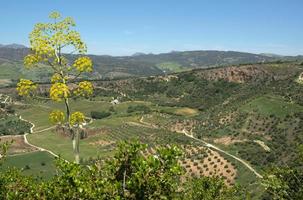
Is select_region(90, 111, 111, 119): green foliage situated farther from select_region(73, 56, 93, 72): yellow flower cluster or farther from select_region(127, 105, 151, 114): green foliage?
select_region(73, 56, 93, 72): yellow flower cluster

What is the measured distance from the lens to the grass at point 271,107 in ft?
361

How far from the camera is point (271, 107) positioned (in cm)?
11512

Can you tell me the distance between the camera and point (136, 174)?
17000 mm

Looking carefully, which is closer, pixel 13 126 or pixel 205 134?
pixel 205 134

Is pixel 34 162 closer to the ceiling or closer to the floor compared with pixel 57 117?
closer to the floor

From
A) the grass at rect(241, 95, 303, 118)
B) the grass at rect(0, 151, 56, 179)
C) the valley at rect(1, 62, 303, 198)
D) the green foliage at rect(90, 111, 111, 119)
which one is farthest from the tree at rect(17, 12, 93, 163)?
the green foliage at rect(90, 111, 111, 119)

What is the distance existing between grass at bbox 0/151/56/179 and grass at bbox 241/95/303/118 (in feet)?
175

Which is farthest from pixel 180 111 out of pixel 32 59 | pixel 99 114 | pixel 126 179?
pixel 126 179

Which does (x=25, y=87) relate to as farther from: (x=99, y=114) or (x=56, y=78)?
(x=99, y=114)

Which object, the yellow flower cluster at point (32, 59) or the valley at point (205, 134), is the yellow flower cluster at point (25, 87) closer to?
the yellow flower cluster at point (32, 59)

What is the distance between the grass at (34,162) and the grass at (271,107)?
53.3 meters

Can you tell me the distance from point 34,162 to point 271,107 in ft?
199

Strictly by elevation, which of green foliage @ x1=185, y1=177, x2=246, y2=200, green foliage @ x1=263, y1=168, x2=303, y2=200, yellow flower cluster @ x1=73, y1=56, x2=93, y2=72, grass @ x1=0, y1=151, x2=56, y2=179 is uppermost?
yellow flower cluster @ x1=73, y1=56, x2=93, y2=72

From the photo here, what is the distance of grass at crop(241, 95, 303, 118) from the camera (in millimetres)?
109887
